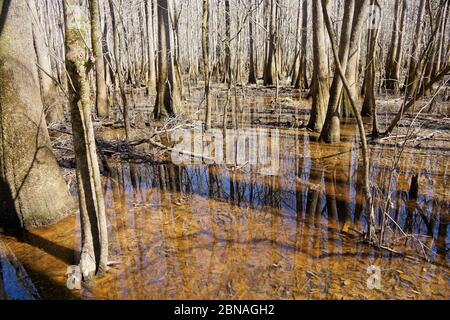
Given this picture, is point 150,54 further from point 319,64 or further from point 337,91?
point 337,91

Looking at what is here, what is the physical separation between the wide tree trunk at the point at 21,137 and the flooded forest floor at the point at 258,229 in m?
0.25

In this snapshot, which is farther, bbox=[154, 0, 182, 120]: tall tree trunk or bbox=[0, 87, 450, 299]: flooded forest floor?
bbox=[154, 0, 182, 120]: tall tree trunk

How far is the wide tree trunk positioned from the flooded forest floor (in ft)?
0.82

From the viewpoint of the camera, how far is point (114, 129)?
8.53 meters

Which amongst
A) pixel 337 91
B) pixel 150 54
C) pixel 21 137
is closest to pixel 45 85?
pixel 150 54

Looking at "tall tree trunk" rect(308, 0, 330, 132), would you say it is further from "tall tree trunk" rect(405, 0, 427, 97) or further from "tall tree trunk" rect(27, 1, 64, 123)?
"tall tree trunk" rect(27, 1, 64, 123)

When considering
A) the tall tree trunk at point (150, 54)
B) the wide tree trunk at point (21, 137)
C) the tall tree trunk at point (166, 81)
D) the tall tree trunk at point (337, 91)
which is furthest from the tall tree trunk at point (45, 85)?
the tall tree trunk at point (337, 91)

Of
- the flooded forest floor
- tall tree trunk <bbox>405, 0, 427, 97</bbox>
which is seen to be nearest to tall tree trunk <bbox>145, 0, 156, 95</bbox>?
the flooded forest floor

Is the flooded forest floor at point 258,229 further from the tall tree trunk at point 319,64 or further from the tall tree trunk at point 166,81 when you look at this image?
the tall tree trunk at point 166,81

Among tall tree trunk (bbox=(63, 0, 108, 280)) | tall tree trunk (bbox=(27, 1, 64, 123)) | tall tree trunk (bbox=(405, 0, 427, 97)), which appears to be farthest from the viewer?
tall tree trunk (bbox=(27, 1, 64, 123))

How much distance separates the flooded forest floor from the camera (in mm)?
2756
